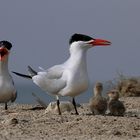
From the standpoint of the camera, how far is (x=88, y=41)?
1127cm

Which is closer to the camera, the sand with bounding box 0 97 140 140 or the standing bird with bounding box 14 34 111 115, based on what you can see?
the sand with bounding box 0 97 140 140

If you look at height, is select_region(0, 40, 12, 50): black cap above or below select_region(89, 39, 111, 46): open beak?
below

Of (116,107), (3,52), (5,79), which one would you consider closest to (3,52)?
(3,52)

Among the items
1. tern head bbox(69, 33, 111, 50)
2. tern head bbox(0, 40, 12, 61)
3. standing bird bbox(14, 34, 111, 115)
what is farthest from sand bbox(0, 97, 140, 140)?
tern head bbox(0, 40, 12, 61)

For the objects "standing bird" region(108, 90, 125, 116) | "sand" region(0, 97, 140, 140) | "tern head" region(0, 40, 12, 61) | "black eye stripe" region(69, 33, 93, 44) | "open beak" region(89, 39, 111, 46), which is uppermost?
"black eye stripe" region(69, 33, 93, 44)

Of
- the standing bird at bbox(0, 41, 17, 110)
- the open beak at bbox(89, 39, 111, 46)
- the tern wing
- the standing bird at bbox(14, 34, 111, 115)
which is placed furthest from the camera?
the standing bird at bbox(0, 41, 17, 110)

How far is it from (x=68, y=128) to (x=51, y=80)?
1.99 metres

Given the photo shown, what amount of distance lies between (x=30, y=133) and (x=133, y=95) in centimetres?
862

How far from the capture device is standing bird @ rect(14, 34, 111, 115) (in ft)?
35.9

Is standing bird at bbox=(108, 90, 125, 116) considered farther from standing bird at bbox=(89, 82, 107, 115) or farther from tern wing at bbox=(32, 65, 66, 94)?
tern wing at bbox=(32, 65, 66, 94)

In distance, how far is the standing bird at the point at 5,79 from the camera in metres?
11.7

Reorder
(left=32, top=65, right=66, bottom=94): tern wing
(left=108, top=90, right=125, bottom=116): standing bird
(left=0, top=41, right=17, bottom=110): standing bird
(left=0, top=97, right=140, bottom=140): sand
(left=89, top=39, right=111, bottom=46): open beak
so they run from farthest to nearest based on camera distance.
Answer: (left=0, top=41, right=17, bottom=110): standing bird, (left=108, top=90, right=125, bottom=116): standing bird, (left=89, top=39, right=111, bottom=46): open beak, (left=32, top=65, right=66, bottom=94): tern wing, (left=0, top=97, right=140, bottom=140): sand

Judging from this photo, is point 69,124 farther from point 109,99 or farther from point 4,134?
point 109,99

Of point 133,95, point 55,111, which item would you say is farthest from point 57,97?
point 133,95
